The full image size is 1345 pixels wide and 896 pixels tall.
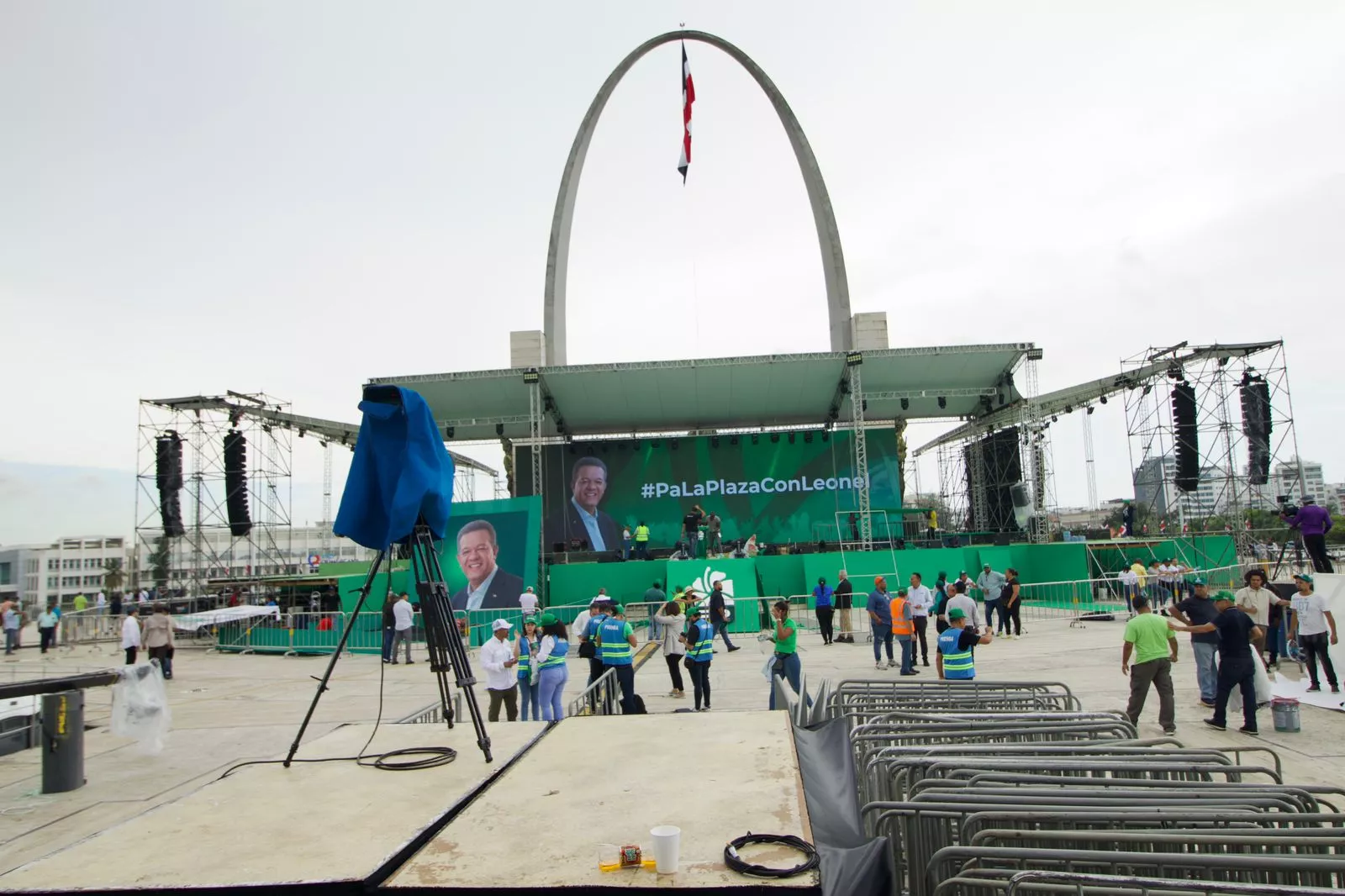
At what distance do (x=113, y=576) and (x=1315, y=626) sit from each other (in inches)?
4279

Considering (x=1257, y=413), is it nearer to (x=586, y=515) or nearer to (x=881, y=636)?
(x=881, y=636)

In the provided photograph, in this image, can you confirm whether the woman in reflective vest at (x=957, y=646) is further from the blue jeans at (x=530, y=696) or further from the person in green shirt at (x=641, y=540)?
the person in green shirt at (x=641, y=540)

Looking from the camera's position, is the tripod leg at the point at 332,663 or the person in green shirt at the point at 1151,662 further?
the person in green shirt at the point at 1151,662

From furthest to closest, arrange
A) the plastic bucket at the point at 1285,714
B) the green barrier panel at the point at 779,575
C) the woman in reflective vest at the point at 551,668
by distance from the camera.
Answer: the green barrier panel at the point at 779,575 → the woman in reflective vest at the point at 551,668 → the plastic bucket at the point at 1285,714

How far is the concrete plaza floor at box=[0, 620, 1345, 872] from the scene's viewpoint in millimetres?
7078

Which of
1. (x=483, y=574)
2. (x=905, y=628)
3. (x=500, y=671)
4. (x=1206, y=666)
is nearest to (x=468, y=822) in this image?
(x=500, y=671)

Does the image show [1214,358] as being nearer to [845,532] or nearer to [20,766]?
[845,532]

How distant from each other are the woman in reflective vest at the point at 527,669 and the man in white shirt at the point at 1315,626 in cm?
880

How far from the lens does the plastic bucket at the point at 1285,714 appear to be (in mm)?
8156

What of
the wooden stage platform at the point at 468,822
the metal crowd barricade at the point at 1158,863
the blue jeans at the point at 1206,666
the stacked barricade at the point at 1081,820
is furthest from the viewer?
the blue jeans at the point at 1206,666

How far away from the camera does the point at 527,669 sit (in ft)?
29.2

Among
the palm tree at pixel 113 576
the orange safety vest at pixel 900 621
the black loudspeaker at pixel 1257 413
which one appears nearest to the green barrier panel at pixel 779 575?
the orange safety vest at pixel 900 621

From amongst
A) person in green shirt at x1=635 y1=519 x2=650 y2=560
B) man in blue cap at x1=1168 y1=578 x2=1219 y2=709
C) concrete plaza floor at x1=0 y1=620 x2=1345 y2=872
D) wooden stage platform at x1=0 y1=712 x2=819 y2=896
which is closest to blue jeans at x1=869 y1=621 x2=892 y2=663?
concrete plaza floor at x1=0 y1=620 x2=1345 y2=872

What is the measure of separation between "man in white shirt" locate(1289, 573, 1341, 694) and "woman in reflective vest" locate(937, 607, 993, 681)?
4031 millimetres
